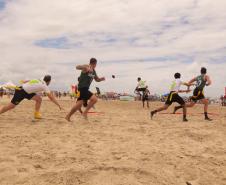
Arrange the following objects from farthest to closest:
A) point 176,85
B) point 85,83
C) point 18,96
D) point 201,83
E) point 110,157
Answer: point 201,83 < point 176,85 < point 85,83 < point 18,96 < point 110,157

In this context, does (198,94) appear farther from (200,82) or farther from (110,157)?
(110,157)

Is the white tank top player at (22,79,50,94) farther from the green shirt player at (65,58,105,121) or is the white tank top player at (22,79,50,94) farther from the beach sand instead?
the beach sand

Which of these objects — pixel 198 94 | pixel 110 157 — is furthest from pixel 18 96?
pixel 198 94

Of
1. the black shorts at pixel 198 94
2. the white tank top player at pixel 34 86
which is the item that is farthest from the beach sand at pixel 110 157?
the black shorts at pixel 198 94

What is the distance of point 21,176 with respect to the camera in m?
3.50

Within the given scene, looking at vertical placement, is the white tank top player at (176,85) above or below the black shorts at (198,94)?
above

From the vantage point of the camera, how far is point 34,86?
329 inches

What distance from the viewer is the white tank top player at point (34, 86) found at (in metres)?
8.36

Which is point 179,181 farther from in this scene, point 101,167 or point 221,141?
point 221,141

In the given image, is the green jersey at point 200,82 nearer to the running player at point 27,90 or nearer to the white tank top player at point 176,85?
the white tank top player at point 176,85

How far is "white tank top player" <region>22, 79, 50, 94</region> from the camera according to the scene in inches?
329

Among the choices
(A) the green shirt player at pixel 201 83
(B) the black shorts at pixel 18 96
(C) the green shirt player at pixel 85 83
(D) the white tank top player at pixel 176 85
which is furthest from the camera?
(A) the green shirt player at pixel 201 83

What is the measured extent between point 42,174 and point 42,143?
68.9 inches

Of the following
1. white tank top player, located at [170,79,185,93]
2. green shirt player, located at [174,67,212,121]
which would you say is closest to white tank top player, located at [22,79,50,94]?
white tank top player, located at [170,79,185,93]
